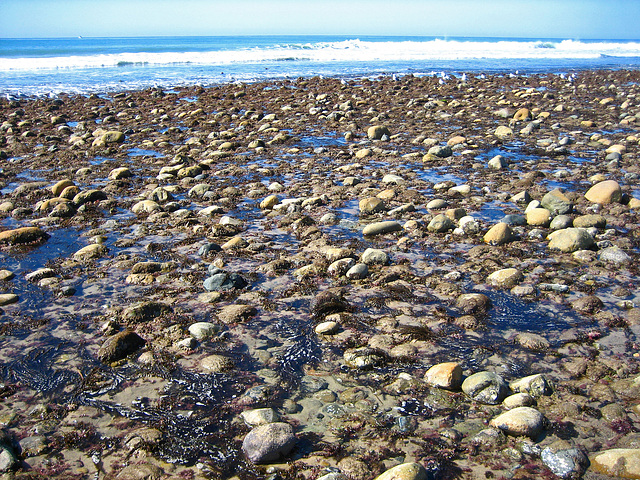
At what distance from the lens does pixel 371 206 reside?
6938 mm

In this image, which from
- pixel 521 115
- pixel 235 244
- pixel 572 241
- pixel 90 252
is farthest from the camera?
pixel 521 115

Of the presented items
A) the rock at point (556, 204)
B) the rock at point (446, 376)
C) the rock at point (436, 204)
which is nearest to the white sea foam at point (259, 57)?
the rock at point (436, 204)

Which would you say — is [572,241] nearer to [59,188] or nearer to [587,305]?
[587,305]

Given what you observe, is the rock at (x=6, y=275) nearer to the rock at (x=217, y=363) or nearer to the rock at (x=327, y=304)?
the rock at (x=217, y=363)

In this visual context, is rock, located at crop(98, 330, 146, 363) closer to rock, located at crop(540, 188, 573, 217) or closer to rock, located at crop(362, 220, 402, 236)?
rock, located at crop(362, 220, 402, 236)

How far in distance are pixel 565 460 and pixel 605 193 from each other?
5753mm

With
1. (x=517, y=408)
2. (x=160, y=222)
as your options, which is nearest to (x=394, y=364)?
(x=517, y=408)

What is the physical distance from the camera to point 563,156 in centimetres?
984

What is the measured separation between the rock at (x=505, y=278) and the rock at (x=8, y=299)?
5195 millimetres

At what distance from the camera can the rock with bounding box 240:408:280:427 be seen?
3043 millimetres

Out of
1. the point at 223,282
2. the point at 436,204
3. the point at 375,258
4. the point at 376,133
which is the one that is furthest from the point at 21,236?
the point at 376,133

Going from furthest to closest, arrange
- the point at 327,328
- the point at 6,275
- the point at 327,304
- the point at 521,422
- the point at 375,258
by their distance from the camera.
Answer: the point at 375,258
the point at 6,275
the point at 327,304
the point at 327,328
the point at 521,422

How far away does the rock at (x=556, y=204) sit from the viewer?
6543 millimetres

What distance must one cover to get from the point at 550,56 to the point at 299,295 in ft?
157
